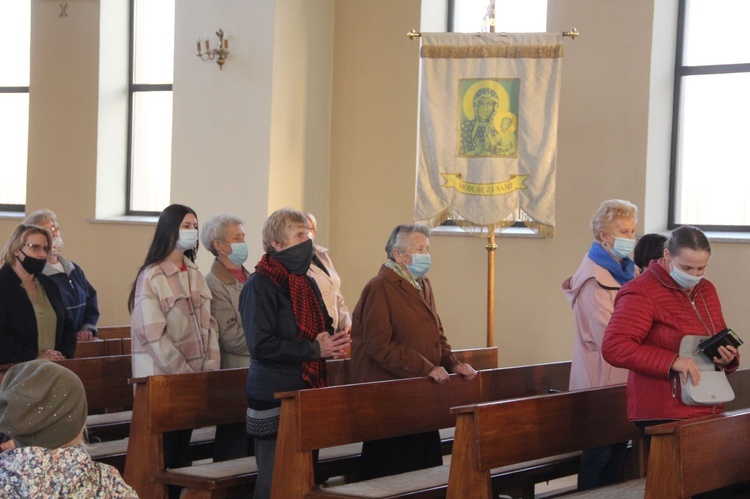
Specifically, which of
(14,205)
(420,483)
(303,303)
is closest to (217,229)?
(303,303)

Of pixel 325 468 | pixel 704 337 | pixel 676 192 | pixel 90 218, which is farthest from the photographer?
pixel 90 218

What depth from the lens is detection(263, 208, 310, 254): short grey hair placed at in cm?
408

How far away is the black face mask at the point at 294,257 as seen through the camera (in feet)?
13.2

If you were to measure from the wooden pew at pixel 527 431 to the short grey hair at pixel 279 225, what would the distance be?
3.38 ft

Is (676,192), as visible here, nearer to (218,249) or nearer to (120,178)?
(218,249)

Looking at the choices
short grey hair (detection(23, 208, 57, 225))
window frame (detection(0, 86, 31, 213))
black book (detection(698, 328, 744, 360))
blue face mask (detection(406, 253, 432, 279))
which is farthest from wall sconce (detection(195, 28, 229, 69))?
black book (detection(698, 328, 744, 360))

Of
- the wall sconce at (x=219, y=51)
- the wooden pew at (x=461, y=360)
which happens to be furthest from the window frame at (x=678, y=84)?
the wall sconce at (x=219, y=51)

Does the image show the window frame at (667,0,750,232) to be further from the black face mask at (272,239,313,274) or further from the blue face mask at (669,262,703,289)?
the black face mask at (272,239,313,274)

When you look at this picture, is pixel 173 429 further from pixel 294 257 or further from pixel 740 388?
pixel 740 388

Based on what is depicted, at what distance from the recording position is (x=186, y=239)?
4762 millimetres

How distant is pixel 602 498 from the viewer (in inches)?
151

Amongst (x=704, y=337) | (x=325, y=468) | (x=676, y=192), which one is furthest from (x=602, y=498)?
(x=676, y=192)

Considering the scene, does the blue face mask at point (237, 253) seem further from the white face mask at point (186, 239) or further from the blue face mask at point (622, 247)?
the blue face mask at point (622, 247)

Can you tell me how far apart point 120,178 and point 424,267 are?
18.5 feet
